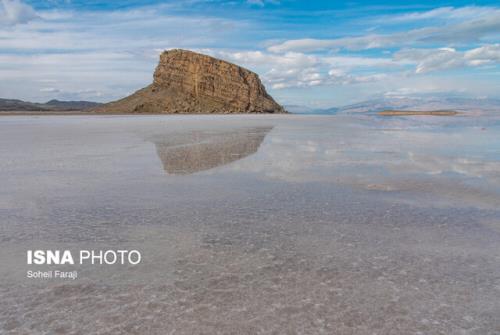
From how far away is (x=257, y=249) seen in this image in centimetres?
633

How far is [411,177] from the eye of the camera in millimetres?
12422

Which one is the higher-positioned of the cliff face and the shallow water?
the cliff face

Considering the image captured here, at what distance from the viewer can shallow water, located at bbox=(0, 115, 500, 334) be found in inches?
171

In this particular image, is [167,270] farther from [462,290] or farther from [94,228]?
[462,290]

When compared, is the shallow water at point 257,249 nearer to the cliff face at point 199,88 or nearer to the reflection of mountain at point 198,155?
the reflection of mountain at point 198,155

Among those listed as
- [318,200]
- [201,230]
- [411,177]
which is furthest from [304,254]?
[411,177]

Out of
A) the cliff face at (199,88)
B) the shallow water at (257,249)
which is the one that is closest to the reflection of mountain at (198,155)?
the shallow water at (257,249)

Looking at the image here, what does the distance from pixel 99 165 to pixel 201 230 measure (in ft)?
27.4

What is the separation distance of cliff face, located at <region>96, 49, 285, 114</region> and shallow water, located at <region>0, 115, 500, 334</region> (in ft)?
439

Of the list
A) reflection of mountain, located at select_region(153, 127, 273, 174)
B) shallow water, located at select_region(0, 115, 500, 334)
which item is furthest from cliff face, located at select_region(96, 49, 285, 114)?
shallow water, located at select_region(0, 115, 500, 334)

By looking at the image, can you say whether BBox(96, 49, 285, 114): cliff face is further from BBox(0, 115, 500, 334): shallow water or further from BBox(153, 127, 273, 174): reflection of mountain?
BBox(0, 115, 500, 334): shallow water

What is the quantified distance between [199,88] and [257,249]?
484ft

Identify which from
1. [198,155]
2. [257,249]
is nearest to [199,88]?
[198,155]

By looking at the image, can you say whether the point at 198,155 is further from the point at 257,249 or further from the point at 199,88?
the point at 199,88
